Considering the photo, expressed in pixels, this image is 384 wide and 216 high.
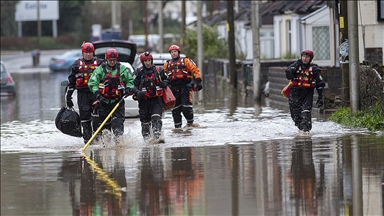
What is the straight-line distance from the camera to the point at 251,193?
10.3 metres

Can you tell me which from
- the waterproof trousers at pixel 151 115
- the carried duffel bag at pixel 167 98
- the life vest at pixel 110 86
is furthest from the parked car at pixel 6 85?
the life vest at pixel 110 86

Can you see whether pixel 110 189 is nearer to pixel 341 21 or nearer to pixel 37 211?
pixel 37 211

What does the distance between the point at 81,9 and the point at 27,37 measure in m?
6.26

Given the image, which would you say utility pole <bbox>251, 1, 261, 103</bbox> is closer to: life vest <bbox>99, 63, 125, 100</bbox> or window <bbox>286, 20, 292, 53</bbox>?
life vest <bbox>99, 63, 125, 100</bbox>

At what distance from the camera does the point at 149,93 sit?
15742 millimetres

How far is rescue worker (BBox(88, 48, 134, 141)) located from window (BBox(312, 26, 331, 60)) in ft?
53.9

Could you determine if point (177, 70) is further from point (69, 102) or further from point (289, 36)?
point (289, 36)

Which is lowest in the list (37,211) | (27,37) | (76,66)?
(37,211)

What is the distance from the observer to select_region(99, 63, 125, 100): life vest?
1497cm

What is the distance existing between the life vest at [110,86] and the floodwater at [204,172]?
83cm

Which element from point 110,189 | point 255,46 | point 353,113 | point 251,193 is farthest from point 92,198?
point 255,46

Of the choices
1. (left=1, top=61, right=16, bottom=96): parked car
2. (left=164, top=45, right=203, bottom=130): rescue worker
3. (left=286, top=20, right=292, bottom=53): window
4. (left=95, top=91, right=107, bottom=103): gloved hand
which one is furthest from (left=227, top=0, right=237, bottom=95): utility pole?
(left=95, top=91, right=107, bottom=103): gloved hand

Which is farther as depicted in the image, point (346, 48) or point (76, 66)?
point (346, 48)

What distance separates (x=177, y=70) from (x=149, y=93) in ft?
6.85
